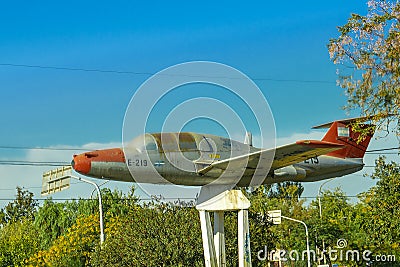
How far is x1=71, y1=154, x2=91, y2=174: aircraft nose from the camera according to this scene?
2306 centimetres

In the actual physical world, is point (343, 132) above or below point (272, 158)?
above

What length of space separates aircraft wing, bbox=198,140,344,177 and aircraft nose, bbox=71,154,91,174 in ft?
12.9

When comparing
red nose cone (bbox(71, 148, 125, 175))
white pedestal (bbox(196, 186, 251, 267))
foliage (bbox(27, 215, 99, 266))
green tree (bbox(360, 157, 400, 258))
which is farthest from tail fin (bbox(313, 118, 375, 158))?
foliage (bbox(27, 215, 99, 266))

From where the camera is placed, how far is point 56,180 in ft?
112

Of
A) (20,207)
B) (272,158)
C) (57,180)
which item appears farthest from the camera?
(20,207)

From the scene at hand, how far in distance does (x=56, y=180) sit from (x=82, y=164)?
11.8 meters

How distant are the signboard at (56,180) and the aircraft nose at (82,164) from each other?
1024 centimetres

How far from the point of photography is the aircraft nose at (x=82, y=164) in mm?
23062

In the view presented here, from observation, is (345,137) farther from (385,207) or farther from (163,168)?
(163,168)

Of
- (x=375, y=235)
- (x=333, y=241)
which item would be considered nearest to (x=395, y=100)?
(x=375, y=235)

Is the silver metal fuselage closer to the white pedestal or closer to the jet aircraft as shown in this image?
the jet aircraft

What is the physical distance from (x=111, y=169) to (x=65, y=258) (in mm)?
22267

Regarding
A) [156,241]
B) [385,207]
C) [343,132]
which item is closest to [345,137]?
[343,132]

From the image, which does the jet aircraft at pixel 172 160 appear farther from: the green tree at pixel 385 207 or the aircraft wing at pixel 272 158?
the green tree at pixel 385 207
